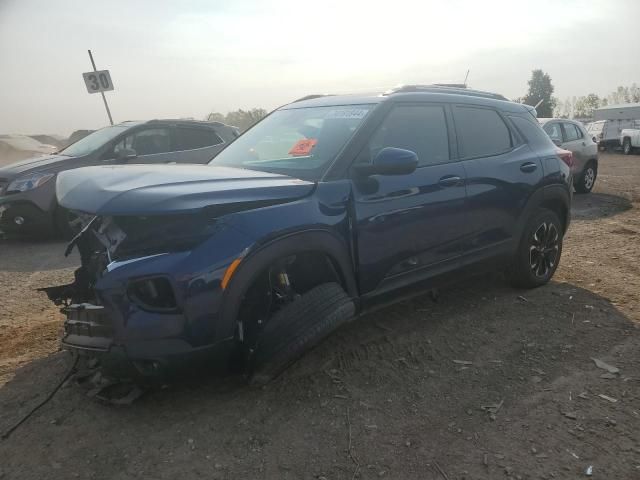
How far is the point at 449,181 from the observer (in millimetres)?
3721

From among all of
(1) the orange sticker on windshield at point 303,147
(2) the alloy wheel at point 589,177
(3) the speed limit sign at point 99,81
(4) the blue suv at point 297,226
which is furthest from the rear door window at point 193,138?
(2) the alloy wheel at point 589,177

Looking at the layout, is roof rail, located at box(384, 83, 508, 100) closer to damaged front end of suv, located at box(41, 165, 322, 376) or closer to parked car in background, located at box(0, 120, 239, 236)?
damaged front end of suv, located at box(41, 165, 322, 376)

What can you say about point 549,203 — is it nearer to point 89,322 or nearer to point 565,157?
point 565,157

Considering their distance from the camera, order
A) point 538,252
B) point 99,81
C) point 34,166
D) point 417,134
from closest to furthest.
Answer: point 417,134
point 538,252
point 34,166
point 99,81

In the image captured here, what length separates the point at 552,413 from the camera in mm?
2797

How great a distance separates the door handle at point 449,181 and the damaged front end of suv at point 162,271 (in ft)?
4.99

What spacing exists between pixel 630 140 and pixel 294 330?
28.0 meters

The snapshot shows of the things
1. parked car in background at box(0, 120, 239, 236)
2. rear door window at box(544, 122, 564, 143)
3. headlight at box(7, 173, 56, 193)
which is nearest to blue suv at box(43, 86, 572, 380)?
parked car in background at box(0, 120, 239, 236)

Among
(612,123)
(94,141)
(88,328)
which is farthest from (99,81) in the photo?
(612,123)

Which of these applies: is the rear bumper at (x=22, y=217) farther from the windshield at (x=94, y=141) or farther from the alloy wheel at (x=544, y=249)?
the alloy wheel at (x=544, y=249)

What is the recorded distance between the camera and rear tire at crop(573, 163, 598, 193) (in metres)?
11.4

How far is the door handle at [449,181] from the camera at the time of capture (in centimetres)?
367

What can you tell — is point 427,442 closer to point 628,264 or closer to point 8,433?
point 8,433

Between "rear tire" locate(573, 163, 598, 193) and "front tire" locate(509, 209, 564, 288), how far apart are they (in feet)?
24.5
